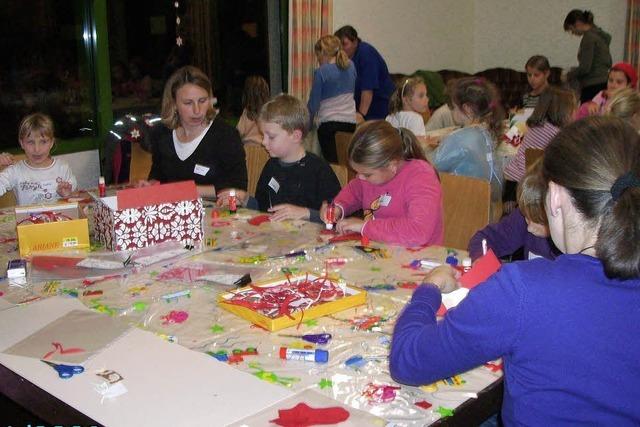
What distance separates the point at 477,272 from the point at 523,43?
834cm

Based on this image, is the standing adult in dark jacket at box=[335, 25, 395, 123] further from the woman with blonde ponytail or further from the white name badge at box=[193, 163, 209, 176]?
the white name badge at box=[193, 163, 209, 176]

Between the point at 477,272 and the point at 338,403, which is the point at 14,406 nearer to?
the point at 338,403

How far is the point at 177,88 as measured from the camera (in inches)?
138

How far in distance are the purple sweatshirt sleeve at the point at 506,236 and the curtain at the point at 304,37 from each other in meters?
4.54

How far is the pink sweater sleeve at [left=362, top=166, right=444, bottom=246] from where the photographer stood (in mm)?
2467

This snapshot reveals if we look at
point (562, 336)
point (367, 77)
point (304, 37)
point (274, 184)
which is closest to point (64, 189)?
point (274, 184)

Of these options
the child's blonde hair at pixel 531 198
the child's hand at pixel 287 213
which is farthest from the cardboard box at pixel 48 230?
the child's blonde hair at pixel 531 198

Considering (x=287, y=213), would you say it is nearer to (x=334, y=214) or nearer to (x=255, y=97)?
(x=334, y=214)

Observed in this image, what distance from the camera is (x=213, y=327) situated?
1776 millimetres

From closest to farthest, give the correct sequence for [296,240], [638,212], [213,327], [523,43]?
[638,212] < [213,327] < [296,240] < [523,43]

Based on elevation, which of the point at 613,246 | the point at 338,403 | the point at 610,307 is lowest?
the point at 338,403

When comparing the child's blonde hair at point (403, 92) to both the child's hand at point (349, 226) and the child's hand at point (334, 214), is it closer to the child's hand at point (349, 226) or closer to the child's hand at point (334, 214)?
the child's hand at point (334, 214)

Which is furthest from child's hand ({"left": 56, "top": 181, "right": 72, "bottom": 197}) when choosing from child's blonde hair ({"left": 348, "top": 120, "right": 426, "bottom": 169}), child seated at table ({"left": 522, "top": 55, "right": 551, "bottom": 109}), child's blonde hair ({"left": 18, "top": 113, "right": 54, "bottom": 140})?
child seated at table ({"left": 522, "top": 55, "right": 551, "bottom": 109})

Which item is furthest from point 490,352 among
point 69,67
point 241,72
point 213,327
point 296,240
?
point 241,72
